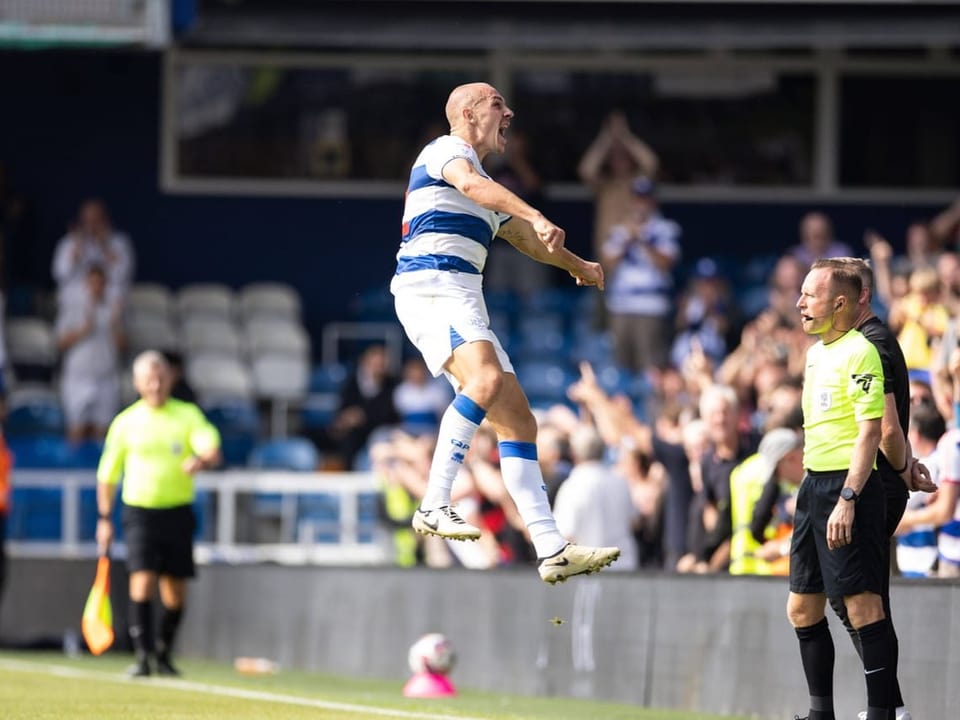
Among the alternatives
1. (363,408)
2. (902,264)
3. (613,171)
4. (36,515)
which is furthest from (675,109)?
(36,515)

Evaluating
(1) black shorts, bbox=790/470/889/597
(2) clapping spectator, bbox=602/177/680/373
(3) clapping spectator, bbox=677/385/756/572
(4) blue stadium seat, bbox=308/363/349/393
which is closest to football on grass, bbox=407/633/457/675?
(3) clapping spectator, bbox=677/385/756/572

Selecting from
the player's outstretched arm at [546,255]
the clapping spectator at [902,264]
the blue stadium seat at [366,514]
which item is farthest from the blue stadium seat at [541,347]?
the player's outstretched arm at [546,255]

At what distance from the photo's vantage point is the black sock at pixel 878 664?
825 cm

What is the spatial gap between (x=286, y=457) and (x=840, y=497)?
439 inches

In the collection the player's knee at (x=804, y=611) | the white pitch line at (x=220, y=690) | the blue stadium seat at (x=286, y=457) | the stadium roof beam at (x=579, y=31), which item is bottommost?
the white pitch line at (x=220, y=690)

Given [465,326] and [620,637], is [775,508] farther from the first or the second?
[465,326]

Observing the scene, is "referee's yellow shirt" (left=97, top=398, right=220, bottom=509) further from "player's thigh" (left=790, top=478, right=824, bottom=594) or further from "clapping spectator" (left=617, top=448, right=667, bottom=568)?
"player's thigh" (left=790, top=478, right=824, bottom=594)

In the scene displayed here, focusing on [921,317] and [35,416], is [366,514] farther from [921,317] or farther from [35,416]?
[921,317]

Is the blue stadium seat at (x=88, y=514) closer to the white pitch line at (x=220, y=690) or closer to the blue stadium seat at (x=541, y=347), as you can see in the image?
the white pitch line at (x=220, y=690)

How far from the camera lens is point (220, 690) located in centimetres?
1202

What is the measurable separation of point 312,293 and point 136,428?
30.8 feet

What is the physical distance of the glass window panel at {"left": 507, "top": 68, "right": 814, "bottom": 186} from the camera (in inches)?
875

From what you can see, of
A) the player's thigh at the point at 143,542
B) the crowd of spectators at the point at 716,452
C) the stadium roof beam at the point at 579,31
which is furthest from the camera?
the stadium roof beam at the point at 579,31

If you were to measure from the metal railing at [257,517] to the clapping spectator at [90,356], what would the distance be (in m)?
1.27
